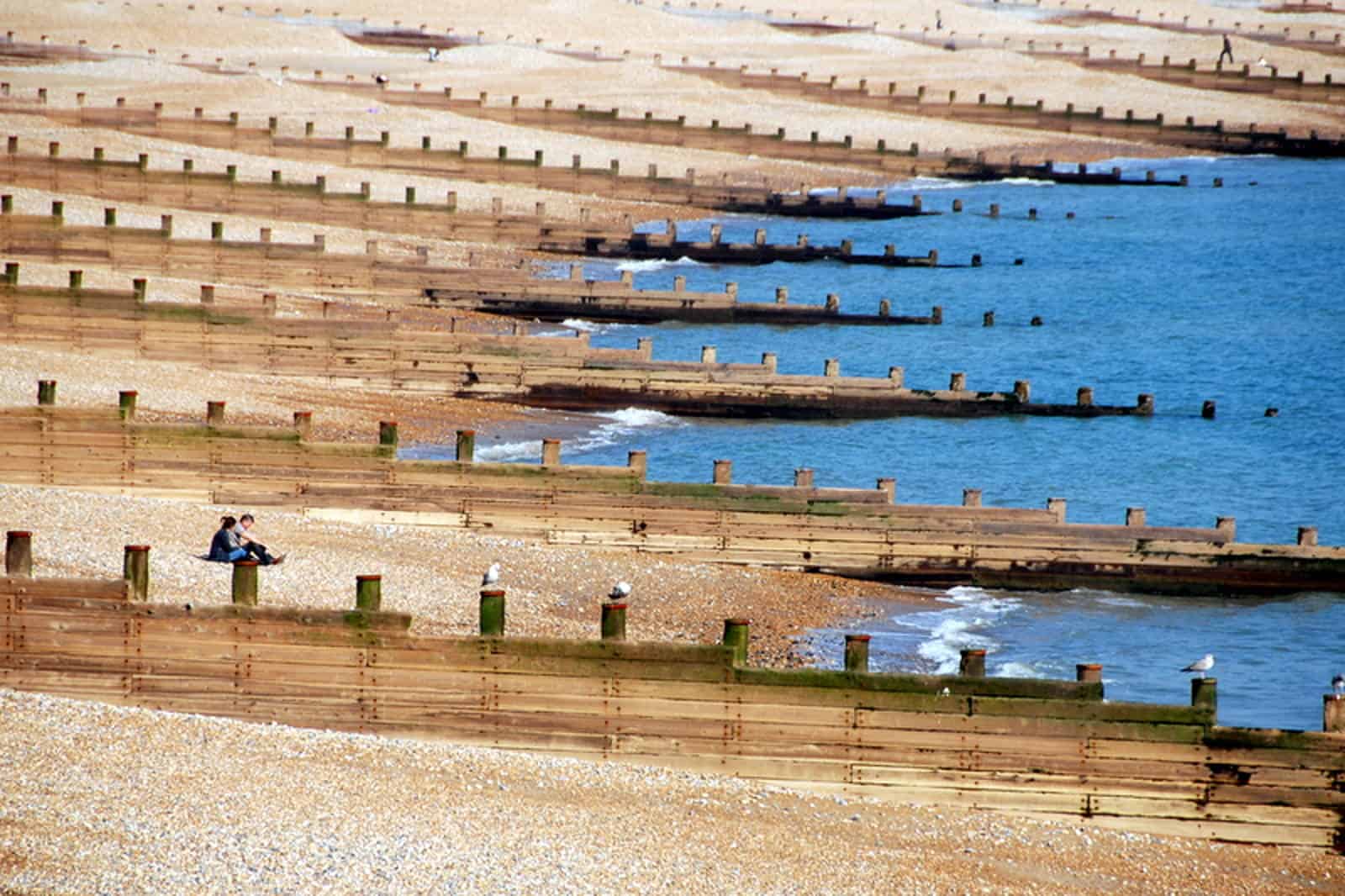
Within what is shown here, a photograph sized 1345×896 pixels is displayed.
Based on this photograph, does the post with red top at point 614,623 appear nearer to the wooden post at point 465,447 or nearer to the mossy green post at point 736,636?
the mossy green post at point 736,636

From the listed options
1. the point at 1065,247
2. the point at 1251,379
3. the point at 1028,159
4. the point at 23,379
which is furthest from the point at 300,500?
the point at 1028,159

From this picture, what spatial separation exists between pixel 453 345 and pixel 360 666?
725 inches

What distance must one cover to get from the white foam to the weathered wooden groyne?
116ft

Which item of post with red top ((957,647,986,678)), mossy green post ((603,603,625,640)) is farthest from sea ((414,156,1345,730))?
mossy green post ((603,603,625,640))

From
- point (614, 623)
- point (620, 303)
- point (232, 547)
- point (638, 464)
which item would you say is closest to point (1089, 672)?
point (614, 623)

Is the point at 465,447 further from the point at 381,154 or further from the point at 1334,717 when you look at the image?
the point at 381,154

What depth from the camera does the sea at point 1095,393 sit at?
2559cm

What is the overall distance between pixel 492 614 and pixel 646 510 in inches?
324

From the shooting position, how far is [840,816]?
1745 cm

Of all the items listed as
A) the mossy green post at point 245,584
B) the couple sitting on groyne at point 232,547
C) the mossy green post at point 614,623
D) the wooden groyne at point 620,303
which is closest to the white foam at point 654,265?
the wooden groyne at point 620,303

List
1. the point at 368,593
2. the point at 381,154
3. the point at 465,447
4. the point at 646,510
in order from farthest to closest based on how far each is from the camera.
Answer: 1. the point at 381,154
2. the point at 646,510
3. the point at 465,447
4. the point at 368,593

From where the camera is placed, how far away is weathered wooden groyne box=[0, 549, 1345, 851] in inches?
712

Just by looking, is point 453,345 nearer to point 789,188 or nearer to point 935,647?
point 935,647

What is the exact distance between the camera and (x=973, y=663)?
18.3 m
